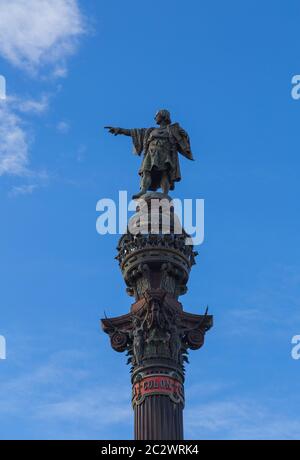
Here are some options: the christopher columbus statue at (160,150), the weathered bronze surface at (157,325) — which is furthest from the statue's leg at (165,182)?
the weathered bronze surface at (157,325)

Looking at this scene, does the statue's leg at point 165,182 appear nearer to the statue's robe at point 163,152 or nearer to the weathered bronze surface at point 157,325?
the statue's robe at point 163,152

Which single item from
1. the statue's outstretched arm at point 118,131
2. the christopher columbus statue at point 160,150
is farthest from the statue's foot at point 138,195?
the statue's outstretched arm at point 118,131

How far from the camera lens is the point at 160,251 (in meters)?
38.3

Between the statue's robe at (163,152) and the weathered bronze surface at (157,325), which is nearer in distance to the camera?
the weathered bronze surface at (157,325)

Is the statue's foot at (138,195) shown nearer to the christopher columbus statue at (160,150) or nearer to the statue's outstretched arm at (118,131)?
the christopher columbus statue at (160,150)

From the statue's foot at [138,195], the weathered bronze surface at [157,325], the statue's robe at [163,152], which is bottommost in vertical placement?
the weathered bronze surface at [157,325]

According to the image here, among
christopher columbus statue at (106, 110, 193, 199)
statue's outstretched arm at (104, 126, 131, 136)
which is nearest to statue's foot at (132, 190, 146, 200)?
christopher columbus statue at (106, 110, 193, 199)

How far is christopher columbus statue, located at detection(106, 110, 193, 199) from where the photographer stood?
41562mm

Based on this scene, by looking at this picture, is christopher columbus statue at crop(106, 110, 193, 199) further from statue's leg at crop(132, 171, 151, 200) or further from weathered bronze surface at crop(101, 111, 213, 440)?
weathered bronze surface at crop(101, 111, 213, 440)

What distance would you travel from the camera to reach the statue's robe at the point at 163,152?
41.6m

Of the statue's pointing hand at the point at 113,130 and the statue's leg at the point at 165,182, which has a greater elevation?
the statue's pointing hand at the point at 113,130

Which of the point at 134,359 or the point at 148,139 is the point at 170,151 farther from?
the point at 134,359
